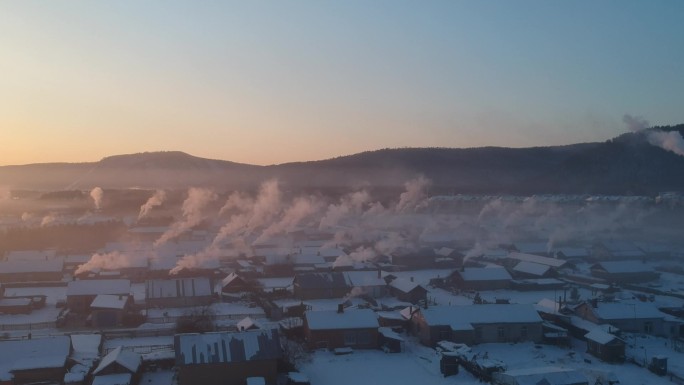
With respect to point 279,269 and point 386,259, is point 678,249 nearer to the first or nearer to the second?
point 386,259

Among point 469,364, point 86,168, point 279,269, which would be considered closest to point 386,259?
point 279,269

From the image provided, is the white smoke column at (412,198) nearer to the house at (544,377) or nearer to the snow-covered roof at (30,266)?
the snow-covered roof at (30,266)

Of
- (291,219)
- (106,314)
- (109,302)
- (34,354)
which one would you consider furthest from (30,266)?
(291,219)

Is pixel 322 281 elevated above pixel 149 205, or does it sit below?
below

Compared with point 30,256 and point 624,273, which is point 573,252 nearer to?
point 624,273

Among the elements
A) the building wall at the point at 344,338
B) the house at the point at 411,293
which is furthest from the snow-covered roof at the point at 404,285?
the building wall at the point at 344,338
